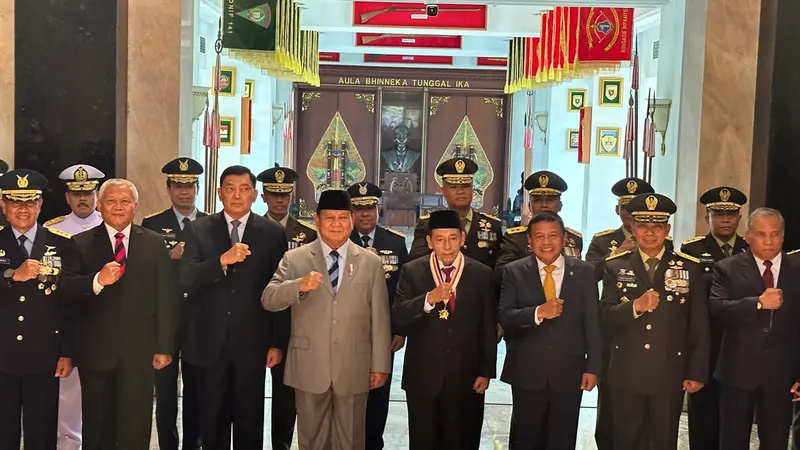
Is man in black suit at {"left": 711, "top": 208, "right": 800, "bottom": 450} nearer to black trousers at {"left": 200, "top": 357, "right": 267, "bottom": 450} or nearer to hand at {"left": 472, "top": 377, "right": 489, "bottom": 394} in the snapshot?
hand at {"left": 472, "top": 377, "right": 489, "bottom": 394}

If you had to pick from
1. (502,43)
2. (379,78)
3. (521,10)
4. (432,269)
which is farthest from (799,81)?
(379,78)

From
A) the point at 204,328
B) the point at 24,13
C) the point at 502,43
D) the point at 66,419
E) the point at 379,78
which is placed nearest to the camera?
the point at 204,328

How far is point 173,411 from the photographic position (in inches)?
198

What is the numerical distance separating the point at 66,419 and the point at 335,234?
82.8 inches

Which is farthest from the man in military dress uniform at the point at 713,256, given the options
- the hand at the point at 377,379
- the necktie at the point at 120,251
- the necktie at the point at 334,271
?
the necktie at the point at 120,251

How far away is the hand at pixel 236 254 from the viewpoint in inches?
168

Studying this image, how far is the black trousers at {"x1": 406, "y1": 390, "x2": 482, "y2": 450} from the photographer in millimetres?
4422

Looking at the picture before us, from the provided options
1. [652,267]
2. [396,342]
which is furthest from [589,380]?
[396,342]

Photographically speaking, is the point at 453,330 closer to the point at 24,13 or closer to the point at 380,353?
the point at 380,353

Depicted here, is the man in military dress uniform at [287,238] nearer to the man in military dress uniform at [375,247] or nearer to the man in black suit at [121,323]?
the man in military dress uniform at [375,247]

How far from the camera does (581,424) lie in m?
6.03

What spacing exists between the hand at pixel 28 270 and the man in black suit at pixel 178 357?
62 cm

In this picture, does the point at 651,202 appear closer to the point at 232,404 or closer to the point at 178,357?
the point at 232,404

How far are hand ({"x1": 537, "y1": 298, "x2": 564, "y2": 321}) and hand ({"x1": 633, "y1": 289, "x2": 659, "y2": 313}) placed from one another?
1.22 feet
